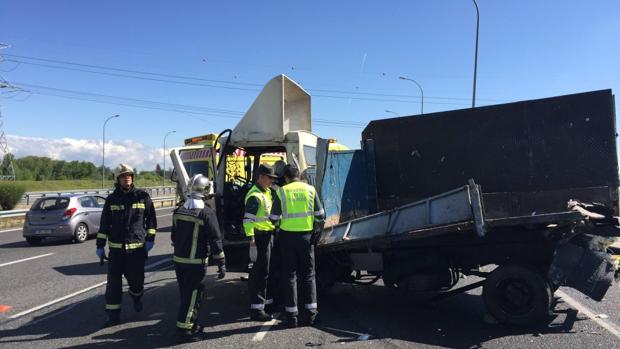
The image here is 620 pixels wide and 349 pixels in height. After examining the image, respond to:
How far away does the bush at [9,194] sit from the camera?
24078 millimetres

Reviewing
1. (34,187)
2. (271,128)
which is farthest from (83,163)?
(271,128)

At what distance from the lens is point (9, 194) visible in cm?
2419

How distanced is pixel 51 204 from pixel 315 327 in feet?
37.7

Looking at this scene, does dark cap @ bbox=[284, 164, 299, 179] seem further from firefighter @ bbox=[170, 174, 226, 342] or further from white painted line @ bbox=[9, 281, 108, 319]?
white painted line @ bbox=[9, 281, 108, 319]

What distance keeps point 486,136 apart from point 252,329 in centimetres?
390

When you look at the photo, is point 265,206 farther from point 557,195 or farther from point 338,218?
point 557,195

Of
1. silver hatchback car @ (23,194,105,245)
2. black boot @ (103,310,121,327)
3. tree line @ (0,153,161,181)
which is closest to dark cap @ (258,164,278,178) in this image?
black boot @ (103,310,121,327)

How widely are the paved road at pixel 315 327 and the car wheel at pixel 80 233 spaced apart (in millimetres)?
5799

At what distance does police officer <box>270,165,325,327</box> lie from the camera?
5594 mm

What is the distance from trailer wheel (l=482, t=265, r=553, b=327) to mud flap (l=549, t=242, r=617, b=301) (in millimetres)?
226

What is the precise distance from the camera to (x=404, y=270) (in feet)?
19.0

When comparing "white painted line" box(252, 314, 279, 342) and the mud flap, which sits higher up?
the mud flap

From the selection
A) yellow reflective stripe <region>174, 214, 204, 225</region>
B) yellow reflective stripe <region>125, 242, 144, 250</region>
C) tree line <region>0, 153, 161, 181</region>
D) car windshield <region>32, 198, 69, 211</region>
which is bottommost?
yellow reflective stripe <region>125, 242, 144, 250</region>

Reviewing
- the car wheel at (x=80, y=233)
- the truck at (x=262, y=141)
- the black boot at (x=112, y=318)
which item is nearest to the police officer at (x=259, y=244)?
the truck at (x=262, y=141)
